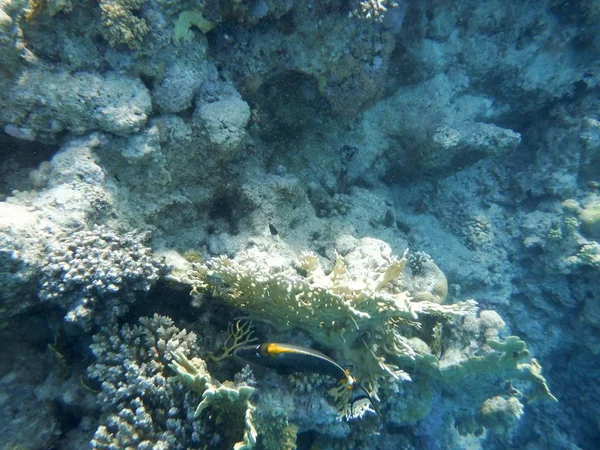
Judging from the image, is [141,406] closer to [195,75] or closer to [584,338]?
[195,75]

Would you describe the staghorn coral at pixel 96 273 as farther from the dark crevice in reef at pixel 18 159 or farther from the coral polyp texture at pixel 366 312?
the dark crevice in reef at pixel 18 159

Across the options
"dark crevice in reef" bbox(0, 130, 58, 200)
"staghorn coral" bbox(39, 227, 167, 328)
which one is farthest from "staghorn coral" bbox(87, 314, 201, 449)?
"dark crevice in reef" bbox(0, 130, 58, 200)

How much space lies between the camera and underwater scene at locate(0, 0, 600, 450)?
3.09m

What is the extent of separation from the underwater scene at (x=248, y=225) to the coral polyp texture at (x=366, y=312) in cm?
3

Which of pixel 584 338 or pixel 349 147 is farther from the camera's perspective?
pixel 584 338

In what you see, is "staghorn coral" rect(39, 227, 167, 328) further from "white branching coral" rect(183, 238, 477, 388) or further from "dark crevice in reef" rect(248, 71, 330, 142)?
"dark crevice in reef" rect(248, 71, 330, 142)

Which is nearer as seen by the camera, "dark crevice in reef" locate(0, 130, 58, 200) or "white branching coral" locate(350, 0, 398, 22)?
"dark crevice in reef" locate(0, 130, 58, 200)

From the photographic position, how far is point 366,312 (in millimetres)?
3541

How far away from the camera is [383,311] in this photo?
3.54 m

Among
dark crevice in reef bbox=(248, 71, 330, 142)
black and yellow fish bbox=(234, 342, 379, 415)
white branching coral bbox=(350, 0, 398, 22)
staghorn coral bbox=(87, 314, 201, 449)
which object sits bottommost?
staghorn coral bbox=(87, 314, 201, 449)

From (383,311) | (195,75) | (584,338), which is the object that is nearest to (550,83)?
(584,338)

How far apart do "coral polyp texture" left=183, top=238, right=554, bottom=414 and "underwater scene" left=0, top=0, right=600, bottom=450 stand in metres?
0.03

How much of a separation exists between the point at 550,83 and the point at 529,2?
1.64 metres

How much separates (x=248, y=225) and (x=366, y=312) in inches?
69.4
